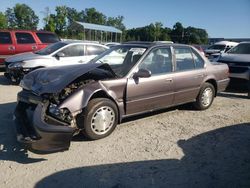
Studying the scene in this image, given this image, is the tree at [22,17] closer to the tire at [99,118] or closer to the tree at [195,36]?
the tree at [195,36]

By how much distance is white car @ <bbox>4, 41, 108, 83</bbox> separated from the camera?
9.88m

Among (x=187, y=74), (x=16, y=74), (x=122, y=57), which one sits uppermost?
(x=122, y=57)

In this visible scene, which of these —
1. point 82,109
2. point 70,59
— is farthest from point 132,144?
point 70,59

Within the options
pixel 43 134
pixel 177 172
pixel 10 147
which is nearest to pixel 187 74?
pixel 177 172

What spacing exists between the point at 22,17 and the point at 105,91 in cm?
8953

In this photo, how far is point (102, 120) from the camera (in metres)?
5.14

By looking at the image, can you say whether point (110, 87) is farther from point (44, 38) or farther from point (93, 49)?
point (44, 38)

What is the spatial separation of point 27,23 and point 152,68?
89622mm

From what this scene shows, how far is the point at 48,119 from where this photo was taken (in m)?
4.44

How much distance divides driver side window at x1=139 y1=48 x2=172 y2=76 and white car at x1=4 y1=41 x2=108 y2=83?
15.5 feet

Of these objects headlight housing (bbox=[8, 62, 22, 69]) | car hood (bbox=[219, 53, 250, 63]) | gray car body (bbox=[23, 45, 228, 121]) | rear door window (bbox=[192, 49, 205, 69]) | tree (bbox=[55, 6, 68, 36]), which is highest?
tree (bbox=[55, 6, 68, 36])

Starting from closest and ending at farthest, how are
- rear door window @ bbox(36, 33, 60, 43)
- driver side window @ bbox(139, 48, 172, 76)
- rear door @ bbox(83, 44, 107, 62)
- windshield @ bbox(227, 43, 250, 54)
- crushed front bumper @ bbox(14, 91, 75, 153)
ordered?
crushed front bumper @ bbox(14, 91, 75, 153)
driver side window @ bbox(139, 48, 172, 76)
rear door @ bbox(83, 44, 107, 62)
windshield @ bbox(227, 43, 250, 54)
rear door window @ bbox(36, 33, 60, 43)

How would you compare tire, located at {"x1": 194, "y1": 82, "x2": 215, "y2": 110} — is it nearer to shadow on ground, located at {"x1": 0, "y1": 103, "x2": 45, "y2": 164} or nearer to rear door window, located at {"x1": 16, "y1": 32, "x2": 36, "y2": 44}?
shadow on ground, located at {"x1": 0, "y1": 103, "x2": 45, "y2": 164}

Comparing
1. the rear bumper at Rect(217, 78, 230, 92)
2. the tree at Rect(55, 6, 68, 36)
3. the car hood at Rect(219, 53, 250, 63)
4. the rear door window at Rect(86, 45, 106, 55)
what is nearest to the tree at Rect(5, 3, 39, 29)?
the tree at Rect(55, 6, 68, 36)
